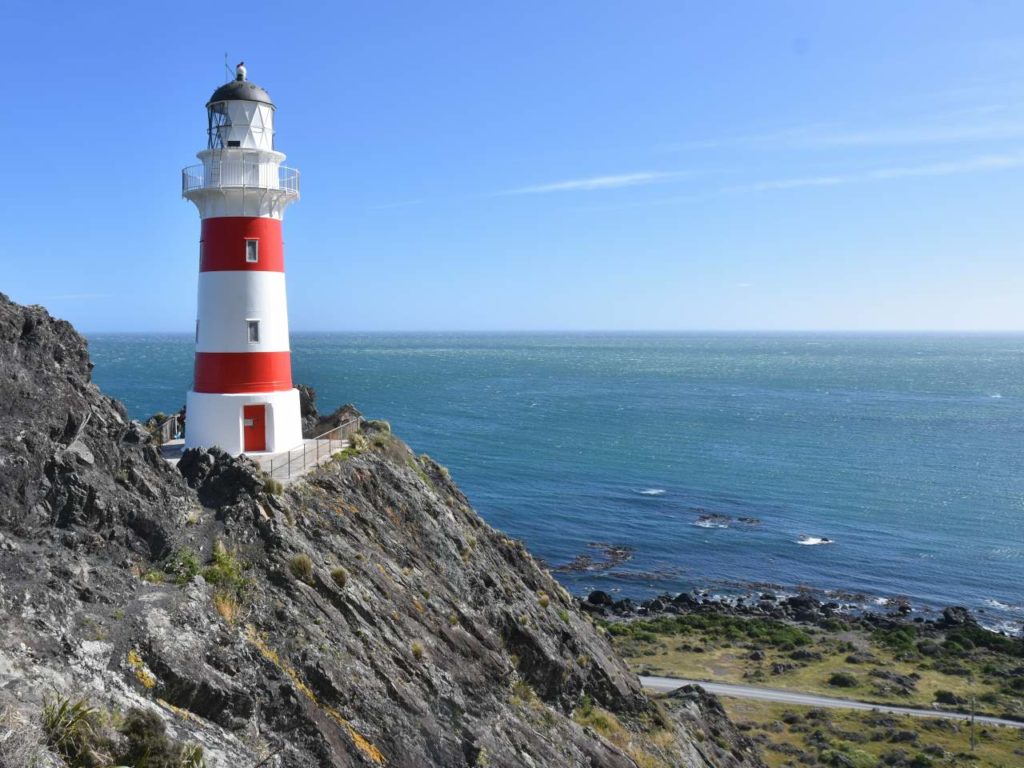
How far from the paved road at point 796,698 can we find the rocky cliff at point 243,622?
16.5 metres

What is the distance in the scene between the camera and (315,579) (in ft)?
48.6

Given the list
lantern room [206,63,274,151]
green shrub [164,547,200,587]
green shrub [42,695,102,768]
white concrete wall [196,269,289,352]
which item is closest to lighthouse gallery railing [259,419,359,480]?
white concrete wall [196,269,289,352]

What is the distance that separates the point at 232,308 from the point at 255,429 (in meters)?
3.41

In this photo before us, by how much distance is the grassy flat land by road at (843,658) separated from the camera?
38.5m

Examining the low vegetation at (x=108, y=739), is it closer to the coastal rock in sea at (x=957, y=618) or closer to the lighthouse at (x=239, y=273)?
the lighthouse at (x=239, y=273)

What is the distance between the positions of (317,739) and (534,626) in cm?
1015

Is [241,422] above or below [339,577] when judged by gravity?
above

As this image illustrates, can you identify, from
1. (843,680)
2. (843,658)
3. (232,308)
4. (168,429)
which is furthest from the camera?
(843,658)

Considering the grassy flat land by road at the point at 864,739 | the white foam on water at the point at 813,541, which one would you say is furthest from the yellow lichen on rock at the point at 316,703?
the white foam on water at the point at 813,541

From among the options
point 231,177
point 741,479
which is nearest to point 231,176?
point 231,177

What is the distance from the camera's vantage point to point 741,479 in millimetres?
76188

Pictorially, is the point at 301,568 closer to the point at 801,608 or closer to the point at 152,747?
the point at 152,747

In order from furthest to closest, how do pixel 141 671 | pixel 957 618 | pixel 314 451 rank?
pixel 957 618 < pixel 314 451 < pixel 141 671

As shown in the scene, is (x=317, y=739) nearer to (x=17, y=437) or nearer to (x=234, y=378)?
(x=17, y=437)
